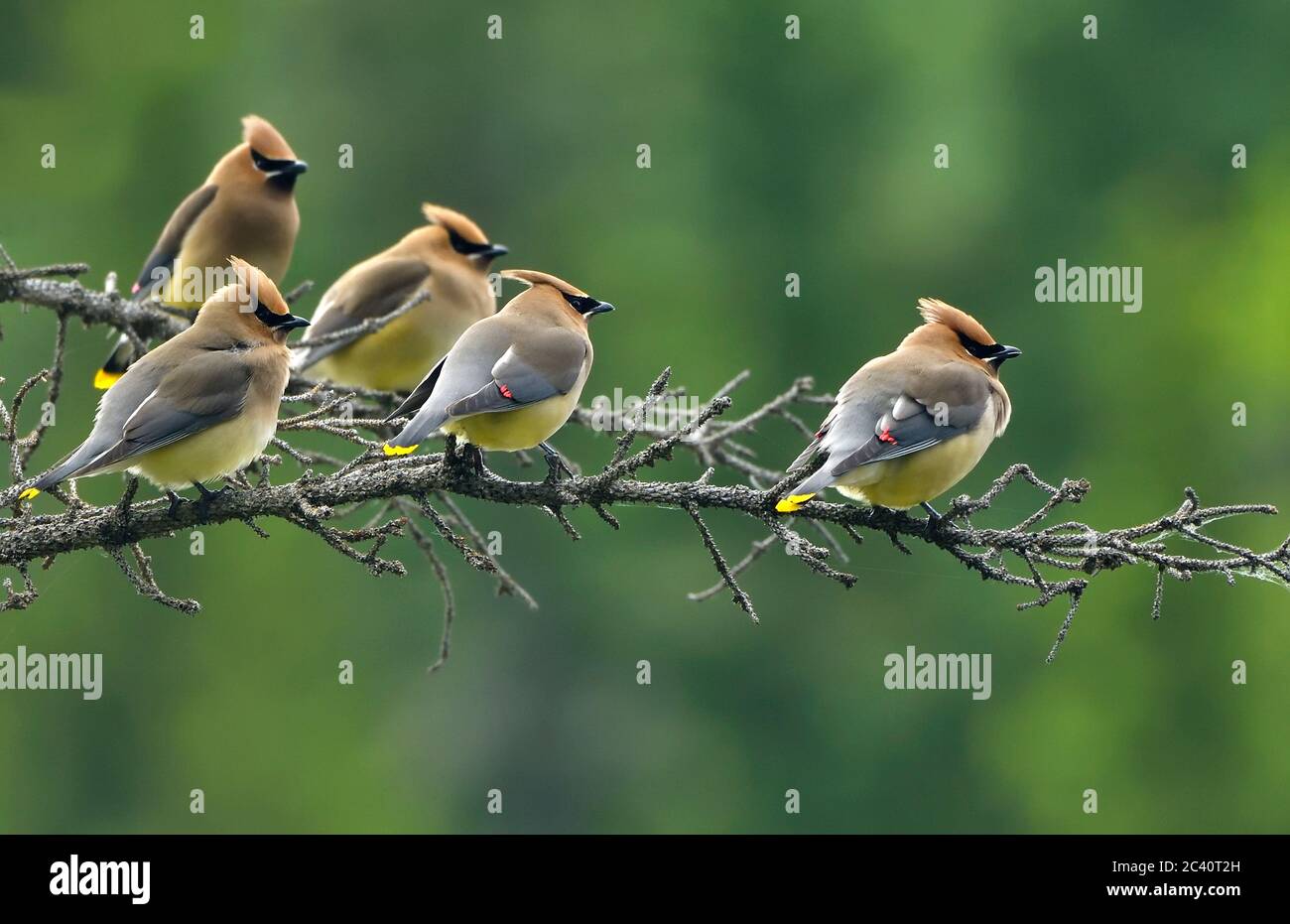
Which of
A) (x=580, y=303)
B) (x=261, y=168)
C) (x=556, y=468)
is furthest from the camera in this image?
(x=261, y=168)

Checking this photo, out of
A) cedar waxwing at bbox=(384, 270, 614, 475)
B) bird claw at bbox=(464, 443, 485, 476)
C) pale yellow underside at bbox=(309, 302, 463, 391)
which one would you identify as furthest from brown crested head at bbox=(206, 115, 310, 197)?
bird claw at bbox=(464, 443, 485, 476)

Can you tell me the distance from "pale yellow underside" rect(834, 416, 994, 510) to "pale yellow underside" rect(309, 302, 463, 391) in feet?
10.4

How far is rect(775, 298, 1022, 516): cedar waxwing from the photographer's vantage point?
264 inches

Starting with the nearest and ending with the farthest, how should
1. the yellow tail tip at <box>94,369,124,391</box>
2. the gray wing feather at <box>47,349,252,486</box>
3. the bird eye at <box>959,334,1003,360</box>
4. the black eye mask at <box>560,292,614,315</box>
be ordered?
the gray wing feather at <box>47,349,252,486</box> < the black eye mask at <box>560,292,614,315</box> < the bird eye at <box>959,334,1003,360</box> < the yellow tail tip at <box>94,369,124,391</box>

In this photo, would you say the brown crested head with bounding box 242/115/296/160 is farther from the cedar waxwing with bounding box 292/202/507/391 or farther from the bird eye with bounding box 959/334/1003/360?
the bird eye with bounding box 959/334/1003/360

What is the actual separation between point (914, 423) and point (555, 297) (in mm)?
1429

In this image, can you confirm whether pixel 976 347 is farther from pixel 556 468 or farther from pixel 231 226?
pixel 231 226

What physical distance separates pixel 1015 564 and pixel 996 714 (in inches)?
254

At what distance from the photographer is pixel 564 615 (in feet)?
73.1

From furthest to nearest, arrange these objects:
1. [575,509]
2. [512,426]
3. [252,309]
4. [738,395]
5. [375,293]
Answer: [738,395], [375,293], [252,309], [512,426], [575,509]

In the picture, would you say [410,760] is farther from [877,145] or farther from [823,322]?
[877,145]

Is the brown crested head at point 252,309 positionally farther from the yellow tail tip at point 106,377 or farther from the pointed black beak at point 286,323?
A: the yellow tail tip at point 106,377

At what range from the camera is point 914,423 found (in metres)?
6.89

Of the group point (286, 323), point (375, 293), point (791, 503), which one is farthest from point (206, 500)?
point (375, 293)
